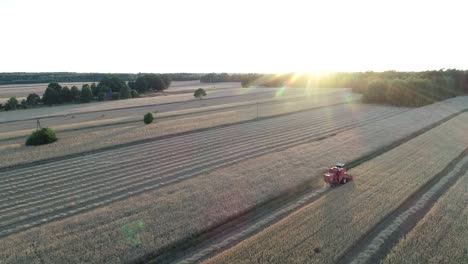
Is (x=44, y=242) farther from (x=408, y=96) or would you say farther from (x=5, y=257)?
(x=408, y=96)

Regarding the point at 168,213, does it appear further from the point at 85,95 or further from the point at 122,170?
the point at 85,95

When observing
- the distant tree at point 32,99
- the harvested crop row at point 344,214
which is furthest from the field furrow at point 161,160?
the distant tree at point 32,99

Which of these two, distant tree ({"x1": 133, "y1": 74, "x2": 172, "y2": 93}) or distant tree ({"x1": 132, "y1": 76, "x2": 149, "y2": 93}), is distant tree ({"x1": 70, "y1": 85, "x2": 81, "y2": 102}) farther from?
distant tree ({"x1": 133, "y1": 74, "x2": 172, "y2": 93})

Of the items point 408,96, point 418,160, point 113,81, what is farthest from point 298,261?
point 113,81

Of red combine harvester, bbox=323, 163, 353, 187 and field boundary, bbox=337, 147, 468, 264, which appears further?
red combine harvester, bbox=323, 163, 353, 187

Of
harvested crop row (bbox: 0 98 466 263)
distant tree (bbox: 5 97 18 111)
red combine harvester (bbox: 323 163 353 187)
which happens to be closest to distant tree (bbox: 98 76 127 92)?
distant tree (bbox: 5 97 18 111)

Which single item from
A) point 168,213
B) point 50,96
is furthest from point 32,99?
point 168,213
